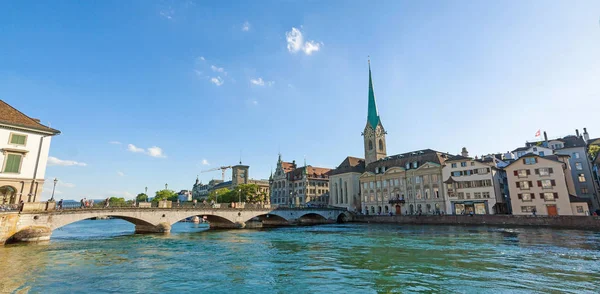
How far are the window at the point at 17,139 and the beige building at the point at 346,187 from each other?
73.9m

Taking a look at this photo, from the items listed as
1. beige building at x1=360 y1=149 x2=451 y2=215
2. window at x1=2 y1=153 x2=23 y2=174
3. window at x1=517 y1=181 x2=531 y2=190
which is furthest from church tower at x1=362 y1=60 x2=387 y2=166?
window at x1=2 y1=153 x2=23 y2=174

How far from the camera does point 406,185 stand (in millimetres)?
75062

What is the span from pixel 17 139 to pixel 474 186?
2821 inches

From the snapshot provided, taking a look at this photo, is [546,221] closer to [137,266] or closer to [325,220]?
[325,220]

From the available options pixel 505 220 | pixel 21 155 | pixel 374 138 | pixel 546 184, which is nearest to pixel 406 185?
pixel 505 220

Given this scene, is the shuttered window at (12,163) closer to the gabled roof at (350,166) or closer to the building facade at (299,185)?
the gabled roof at (350,166)

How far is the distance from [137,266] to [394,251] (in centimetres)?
1809

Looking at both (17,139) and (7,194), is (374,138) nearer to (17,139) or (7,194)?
(17,139)

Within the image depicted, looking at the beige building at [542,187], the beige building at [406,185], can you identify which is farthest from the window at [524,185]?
the beige building at [406,185]

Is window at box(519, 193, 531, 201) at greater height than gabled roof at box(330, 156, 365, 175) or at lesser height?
lesser

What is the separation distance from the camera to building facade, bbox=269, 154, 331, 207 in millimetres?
113062

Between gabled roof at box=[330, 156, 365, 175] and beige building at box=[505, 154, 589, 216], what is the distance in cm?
4414

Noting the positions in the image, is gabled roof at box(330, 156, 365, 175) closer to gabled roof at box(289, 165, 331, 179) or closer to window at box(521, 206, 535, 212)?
gabled roof at box(289, 165, 331, 179)

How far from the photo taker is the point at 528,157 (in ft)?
179
